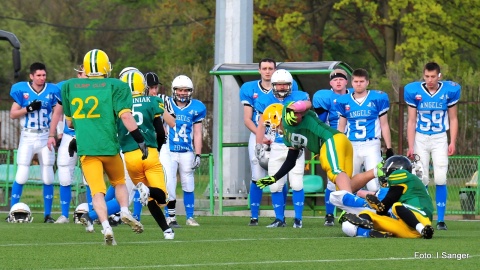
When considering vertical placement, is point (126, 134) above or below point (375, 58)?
below

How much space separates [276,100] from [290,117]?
7.43 ft

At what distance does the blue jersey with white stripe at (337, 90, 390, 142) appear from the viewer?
587 inches

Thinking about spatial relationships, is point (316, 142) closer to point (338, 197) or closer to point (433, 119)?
point (338, 197)

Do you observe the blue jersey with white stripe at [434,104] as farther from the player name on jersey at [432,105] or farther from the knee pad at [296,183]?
the knee pad at [296,183]

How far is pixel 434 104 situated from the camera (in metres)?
14.9

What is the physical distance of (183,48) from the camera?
44.8 metres

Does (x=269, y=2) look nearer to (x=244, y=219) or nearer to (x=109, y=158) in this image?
(x=244, y=219)

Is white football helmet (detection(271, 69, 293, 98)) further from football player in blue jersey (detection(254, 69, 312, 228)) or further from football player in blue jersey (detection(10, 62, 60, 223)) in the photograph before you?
football player in blue jersey (detection(10, 62, 60, 223))

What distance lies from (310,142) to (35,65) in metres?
4.87

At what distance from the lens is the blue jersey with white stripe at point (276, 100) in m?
14.9

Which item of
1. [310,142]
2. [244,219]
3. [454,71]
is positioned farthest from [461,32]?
[310,142]

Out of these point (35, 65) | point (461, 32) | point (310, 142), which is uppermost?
point (461, 32)

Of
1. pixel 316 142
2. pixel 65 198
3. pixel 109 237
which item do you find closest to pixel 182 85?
pixel 65 198

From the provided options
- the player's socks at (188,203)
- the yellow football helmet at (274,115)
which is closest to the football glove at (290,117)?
the yellow football helmet at (274,115)
